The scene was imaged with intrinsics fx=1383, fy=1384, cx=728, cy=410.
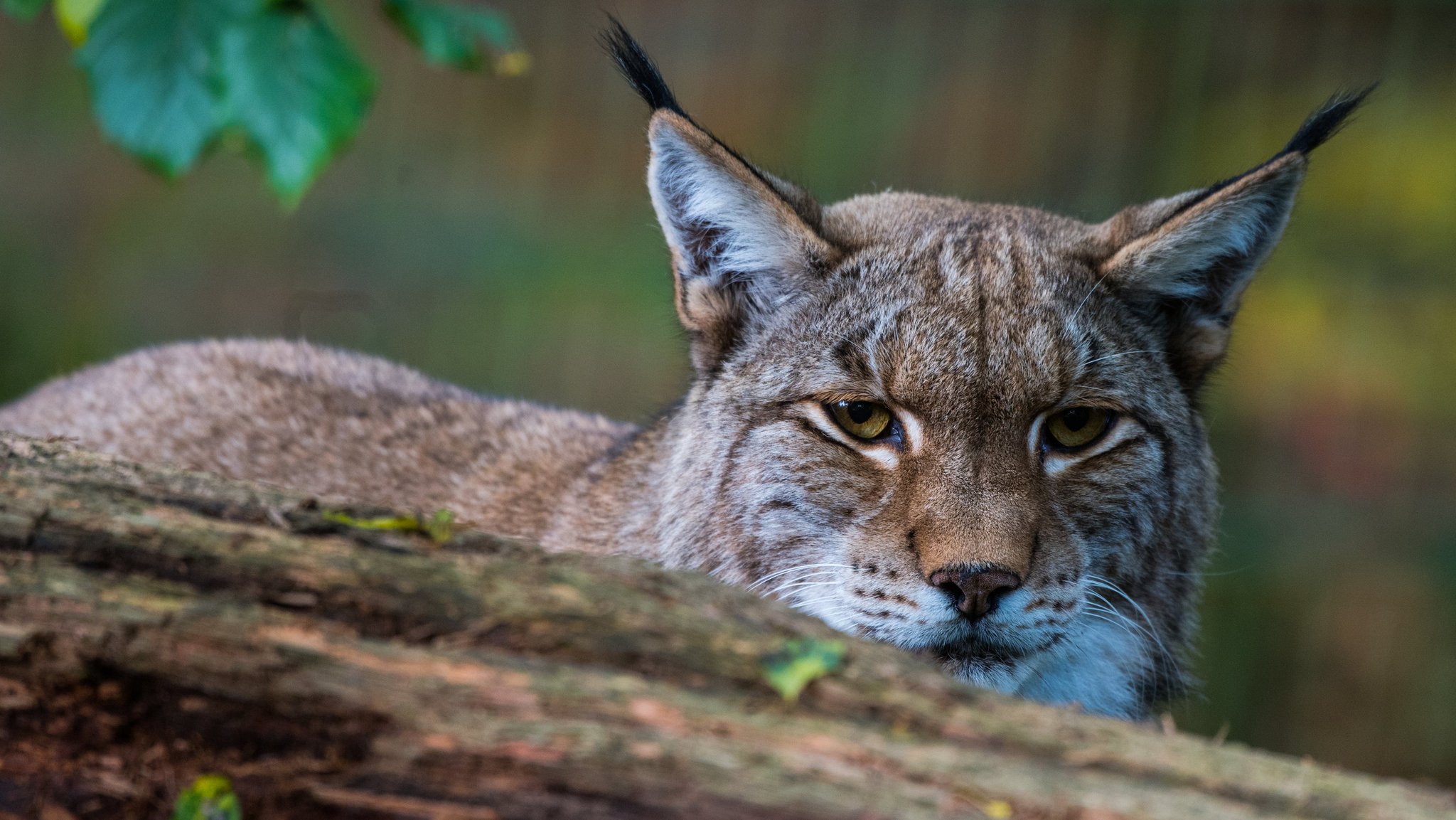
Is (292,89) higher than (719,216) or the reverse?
the reverse

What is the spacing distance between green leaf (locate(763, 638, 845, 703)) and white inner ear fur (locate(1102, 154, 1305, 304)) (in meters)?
2.43

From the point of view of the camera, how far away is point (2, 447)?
9.09ft

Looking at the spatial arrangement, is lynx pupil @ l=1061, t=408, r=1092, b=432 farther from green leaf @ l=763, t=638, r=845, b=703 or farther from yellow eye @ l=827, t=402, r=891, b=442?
green leaf @ l=763, t=638, r=845, b=703

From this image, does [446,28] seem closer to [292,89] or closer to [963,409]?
[292,89]

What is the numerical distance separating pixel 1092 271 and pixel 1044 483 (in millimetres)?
801

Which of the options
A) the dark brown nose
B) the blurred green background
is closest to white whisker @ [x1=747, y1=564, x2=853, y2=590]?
the dark brown nose

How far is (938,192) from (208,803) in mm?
7397

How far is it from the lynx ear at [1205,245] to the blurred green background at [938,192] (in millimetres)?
3765

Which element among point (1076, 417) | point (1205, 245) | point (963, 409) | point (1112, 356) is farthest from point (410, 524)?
point (1205, 245)

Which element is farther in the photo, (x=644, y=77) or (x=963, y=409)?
(x=644, y=77)

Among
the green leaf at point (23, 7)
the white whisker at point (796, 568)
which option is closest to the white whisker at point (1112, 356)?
the white whisker at point (796, 568)

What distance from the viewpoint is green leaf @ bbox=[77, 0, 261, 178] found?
3182 mm

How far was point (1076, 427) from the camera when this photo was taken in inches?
165

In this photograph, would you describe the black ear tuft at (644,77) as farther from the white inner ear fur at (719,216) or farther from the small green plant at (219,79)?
the small green plant at (219,79)
